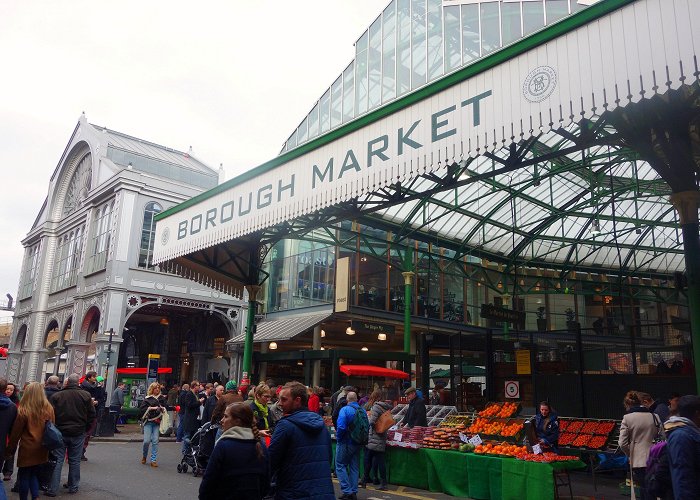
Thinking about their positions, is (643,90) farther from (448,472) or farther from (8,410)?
(8,410)

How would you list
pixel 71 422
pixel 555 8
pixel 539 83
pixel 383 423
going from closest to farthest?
1. pixel 539 83
2. pixel 71 422
3. pixel 383 423
4. pixel 555 8

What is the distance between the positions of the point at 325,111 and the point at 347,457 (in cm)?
1941

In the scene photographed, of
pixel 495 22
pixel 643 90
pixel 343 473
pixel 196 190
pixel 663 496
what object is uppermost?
pixel 495 22

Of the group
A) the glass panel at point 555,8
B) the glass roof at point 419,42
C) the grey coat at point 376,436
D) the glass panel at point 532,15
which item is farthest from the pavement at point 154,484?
the glass panel at point 555,8

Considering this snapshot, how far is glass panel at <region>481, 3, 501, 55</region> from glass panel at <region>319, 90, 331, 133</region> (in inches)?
310

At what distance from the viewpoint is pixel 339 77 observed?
2583 centimetres

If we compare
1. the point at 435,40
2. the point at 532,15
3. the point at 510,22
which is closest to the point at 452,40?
the point at 435,40

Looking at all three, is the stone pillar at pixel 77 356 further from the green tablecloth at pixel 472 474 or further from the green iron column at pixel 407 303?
the green tablecloth at pixel 472 474

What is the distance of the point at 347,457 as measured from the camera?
9508 mm

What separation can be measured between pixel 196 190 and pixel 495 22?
19782 mm

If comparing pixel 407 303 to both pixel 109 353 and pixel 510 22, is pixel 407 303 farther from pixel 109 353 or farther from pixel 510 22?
pixel 109 353

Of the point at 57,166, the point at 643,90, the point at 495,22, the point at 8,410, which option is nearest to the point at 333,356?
the point at 8,410

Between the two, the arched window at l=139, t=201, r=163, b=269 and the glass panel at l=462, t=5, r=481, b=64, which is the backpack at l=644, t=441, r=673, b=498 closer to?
the glass panel at l=462, t=5, r=481, b=64

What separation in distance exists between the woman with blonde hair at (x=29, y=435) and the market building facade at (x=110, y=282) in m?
20.2
